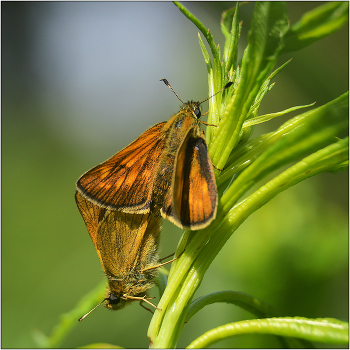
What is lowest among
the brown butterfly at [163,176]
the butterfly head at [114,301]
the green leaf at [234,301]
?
the green leaf at [234,301]

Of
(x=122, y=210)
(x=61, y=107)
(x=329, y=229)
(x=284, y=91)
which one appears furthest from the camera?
(x=61, y=107)

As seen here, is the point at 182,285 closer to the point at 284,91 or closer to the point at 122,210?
the point at 122,210

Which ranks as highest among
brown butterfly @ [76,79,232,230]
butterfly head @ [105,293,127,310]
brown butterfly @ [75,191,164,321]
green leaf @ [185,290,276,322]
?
brown butterfly @ [76,79,232,230]

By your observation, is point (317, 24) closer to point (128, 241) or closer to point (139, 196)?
point (139, 196)

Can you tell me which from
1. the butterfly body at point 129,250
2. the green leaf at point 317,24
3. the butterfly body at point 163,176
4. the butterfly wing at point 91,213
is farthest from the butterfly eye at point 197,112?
the green leaf at point 317,24

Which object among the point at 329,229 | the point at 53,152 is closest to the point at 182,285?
the point at 329,229

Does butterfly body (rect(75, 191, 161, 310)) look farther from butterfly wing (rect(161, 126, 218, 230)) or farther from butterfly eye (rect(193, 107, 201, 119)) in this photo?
butterfly eye (rect(193, 107, 201, 119))

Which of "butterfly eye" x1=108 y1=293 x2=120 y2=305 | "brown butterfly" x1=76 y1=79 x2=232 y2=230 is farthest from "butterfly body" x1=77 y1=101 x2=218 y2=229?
"butterfly eye" x1=108 y1=293 x2=120 y2=305

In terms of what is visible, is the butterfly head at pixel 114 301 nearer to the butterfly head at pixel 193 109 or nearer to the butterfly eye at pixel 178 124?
the butterfly eye at pixel 178 124
